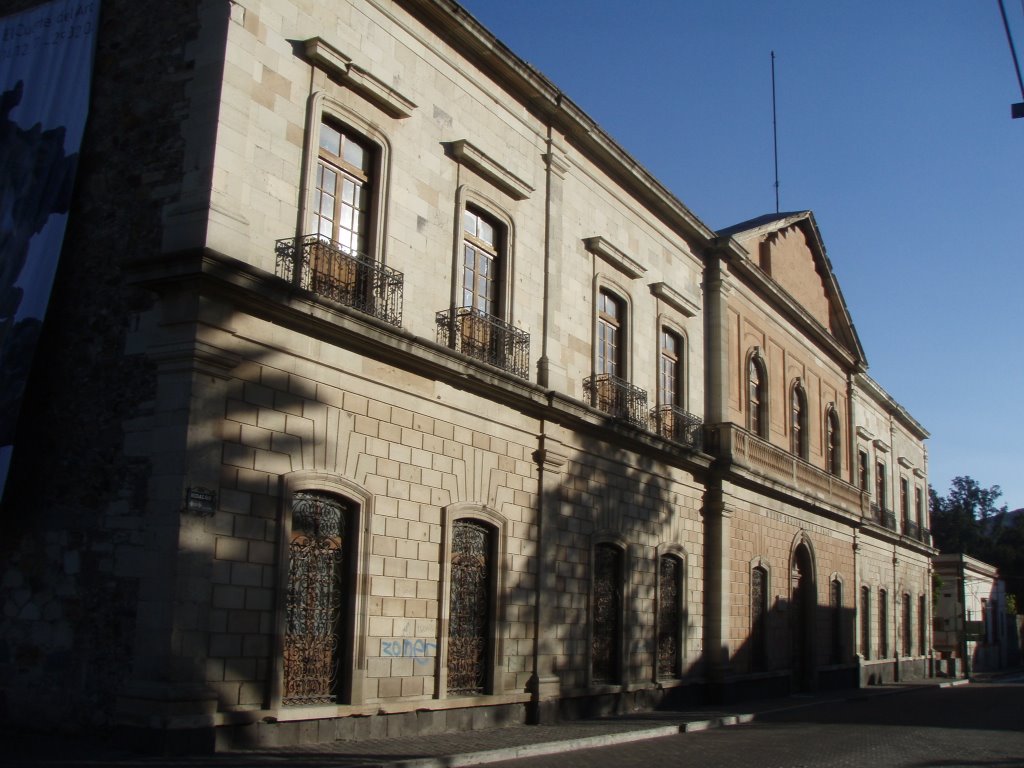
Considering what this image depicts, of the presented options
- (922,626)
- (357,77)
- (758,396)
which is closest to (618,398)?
(357,77)

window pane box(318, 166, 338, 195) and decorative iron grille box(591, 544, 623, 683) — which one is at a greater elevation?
window pane box(318, 166, 338, 195)

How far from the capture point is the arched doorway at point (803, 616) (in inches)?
1073

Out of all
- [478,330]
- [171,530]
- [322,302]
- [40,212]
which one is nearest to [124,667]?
[171,530]

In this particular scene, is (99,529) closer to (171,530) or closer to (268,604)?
(171,530)

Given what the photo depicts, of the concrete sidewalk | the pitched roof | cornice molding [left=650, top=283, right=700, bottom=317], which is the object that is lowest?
the concrete sidewalk

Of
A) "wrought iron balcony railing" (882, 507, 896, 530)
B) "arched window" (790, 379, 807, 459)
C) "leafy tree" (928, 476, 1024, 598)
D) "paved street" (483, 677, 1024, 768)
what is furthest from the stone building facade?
"leafy tree" (928, 476, 1024, 598)

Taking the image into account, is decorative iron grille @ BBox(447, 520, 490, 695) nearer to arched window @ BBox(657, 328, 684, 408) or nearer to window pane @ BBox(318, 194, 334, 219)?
window pane @ BBox(318, 194, 334, 219)

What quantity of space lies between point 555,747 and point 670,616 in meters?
7.52

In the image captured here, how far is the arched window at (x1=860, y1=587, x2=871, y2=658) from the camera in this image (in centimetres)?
3275

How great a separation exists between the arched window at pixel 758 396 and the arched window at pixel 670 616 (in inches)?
227

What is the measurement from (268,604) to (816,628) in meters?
19.9

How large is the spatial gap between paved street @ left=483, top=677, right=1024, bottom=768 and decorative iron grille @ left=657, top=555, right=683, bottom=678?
1.86 m

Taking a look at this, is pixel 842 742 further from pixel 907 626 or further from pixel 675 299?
pixel 907 626

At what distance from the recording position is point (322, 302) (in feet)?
39.9
